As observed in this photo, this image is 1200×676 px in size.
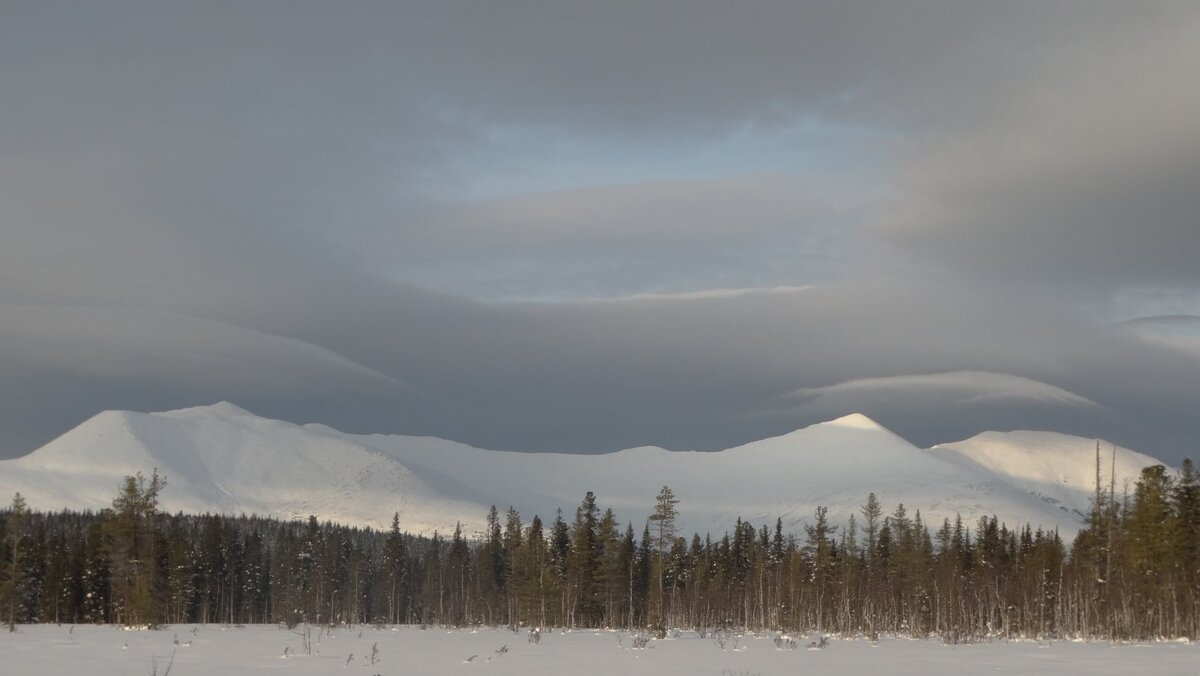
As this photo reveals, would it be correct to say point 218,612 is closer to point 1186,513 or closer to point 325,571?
point 325,571

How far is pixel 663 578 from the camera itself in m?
131

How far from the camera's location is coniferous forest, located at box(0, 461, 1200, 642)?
75750 millimetres

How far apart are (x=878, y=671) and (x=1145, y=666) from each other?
8.00m

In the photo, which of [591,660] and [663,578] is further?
[663,578]

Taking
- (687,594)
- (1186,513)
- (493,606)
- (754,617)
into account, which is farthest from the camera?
(493,606)

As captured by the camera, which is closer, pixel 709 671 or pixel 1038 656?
pixel 709 671

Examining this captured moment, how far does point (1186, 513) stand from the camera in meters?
77.3

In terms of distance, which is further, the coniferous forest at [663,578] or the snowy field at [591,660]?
the coniferous forest at [663,578]

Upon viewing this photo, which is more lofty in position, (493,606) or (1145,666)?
(1145,666)

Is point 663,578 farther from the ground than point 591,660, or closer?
closer

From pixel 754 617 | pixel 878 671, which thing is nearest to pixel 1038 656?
pixel 878 671

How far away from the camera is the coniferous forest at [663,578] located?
249ft

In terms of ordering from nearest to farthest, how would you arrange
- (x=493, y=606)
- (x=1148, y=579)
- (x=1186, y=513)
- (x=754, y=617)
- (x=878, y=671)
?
(x=878, y=671) < (x=1148, y=579) < (x=1186, y=513) < (x=754, y=617) < (x=493, y=606)

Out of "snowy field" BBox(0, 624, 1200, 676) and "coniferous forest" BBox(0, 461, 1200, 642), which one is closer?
"snowy field" BBox(0, 624, 1200, 676)
